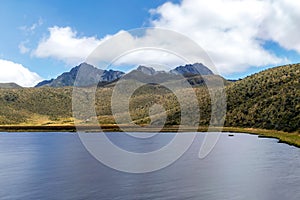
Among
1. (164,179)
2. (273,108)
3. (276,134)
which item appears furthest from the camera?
(273,108)

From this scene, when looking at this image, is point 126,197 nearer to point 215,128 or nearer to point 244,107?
point 215,128

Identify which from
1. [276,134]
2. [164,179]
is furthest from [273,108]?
[164,179]

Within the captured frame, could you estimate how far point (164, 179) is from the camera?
59.5m

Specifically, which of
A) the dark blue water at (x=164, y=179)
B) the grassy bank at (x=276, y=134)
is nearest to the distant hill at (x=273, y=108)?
the grassy bank at (x=276, y=134)

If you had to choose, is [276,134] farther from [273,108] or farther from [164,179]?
[164,179]

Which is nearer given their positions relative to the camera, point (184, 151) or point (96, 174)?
point (96, 174)

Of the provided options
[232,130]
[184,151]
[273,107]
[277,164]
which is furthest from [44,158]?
[273,107]

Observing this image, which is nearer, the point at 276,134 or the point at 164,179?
the point at 164,179

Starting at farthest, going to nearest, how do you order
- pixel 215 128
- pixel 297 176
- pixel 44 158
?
pixel 215 128, pixel 44 158, pixel 297 176

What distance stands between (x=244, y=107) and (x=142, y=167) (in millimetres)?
127413

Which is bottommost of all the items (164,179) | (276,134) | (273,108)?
(164,179)

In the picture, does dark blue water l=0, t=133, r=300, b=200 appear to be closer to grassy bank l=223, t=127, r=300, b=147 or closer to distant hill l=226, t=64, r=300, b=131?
grassy bank l=223, t=127, r=300, b=147

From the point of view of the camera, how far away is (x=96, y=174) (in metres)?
65.1

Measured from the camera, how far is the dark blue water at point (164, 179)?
159 ft
